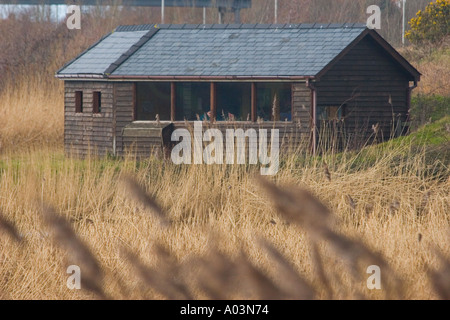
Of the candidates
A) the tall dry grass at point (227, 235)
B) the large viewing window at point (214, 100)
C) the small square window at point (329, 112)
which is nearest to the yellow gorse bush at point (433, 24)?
the small square window at point (329, 112)

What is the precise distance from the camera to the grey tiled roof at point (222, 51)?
18953 mm

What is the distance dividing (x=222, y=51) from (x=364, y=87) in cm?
359

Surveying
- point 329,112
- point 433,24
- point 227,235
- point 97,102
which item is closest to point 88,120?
point 97,102

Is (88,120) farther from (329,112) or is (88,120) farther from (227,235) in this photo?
(227,235)

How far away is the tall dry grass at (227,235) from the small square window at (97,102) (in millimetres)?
9810

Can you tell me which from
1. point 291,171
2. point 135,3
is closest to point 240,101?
point 291,171

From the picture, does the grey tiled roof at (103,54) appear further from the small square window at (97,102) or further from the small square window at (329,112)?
the small square window at (329,112)

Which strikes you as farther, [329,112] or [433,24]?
[433,24]

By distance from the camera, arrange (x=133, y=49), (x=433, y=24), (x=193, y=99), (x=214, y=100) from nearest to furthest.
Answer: (x=214, y=100)
(x=133, y=49)
(x=193, y=99)
(x=433, y=24)

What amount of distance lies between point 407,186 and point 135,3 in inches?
1312

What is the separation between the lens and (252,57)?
19.5m

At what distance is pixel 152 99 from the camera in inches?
820

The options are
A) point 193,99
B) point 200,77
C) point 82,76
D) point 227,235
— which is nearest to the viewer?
point 227,235
